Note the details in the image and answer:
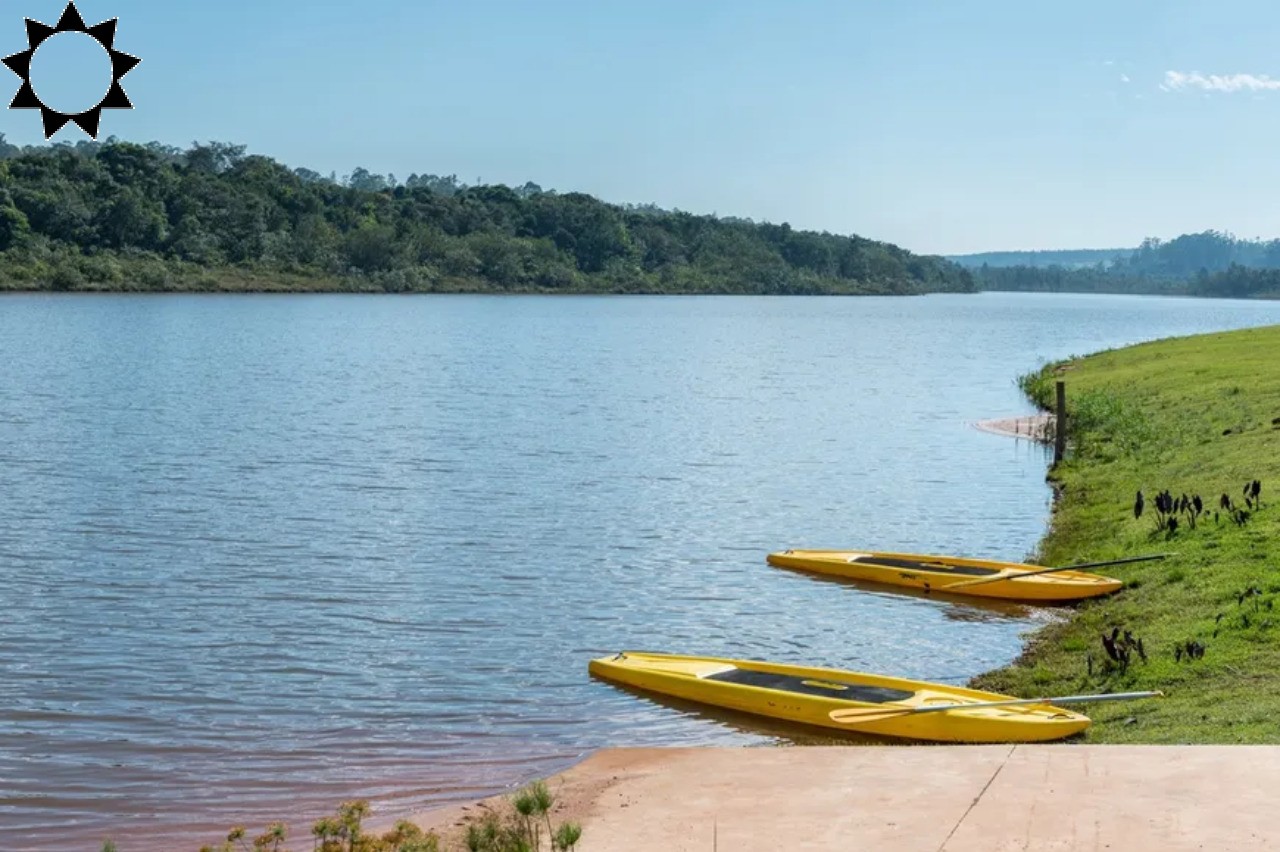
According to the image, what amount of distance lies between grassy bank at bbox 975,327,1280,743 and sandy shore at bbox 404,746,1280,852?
173cm

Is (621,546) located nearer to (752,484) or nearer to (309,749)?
(752,484)

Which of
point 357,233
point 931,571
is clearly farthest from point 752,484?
point 357,233

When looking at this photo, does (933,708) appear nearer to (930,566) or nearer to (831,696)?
(831,696)

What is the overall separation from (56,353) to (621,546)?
49587mm

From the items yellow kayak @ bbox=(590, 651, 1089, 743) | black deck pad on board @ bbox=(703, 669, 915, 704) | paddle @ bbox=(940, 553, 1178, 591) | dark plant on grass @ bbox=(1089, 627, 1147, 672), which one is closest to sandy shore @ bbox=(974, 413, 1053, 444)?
paddle @ bbox=(940, 553, 1178, 591)

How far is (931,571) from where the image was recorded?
24.9 metres

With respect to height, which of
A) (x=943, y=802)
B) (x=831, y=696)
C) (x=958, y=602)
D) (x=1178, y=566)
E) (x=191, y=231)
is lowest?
(x=958, y=602)

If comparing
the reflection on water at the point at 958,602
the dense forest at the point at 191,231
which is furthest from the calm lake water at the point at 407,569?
the dense forest at the point at 191,231

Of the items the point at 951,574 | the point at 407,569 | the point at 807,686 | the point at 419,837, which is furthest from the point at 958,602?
the point at 419,837

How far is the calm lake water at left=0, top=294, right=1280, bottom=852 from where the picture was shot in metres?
16.0

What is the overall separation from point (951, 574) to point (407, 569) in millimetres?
8589

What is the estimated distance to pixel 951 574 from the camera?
80.6 ft

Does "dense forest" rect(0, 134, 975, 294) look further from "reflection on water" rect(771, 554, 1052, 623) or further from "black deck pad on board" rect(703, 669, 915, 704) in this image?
"black deck pad on board" rect(703, 669, 915, 704)

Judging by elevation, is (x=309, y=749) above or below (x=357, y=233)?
below
